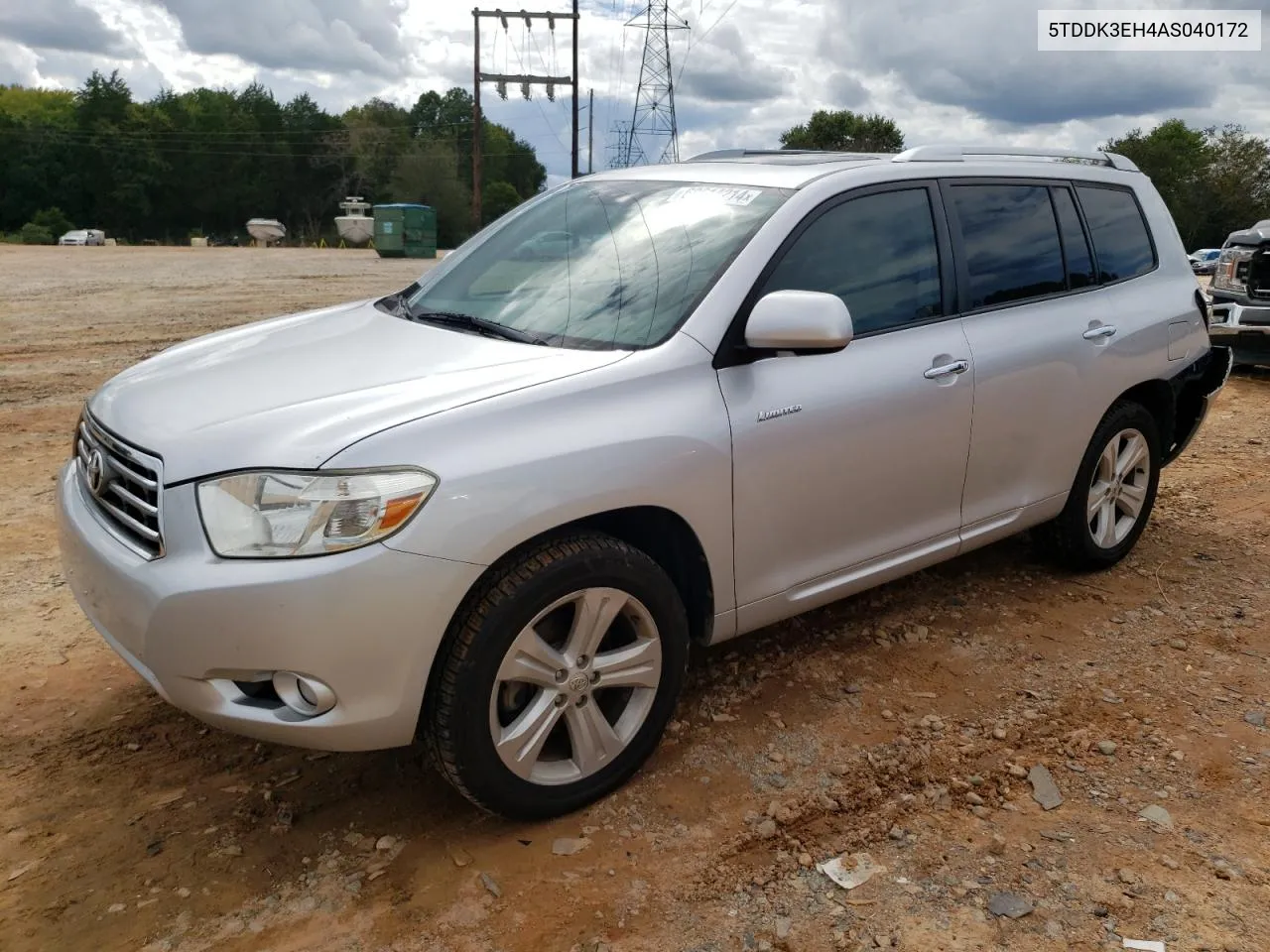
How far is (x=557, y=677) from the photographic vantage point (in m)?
2.73

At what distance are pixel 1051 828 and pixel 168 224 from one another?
286ft

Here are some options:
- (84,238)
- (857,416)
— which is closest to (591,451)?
(857,416)

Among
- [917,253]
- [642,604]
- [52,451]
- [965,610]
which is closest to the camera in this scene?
[642,604]

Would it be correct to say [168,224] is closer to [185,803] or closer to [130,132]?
[130,132]

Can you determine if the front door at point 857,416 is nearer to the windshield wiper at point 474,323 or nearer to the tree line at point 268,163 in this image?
the windshield wiper at point 474,323

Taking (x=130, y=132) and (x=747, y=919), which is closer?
(x=747, y=919)

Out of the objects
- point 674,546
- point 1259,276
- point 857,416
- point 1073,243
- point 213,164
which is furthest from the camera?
point 213,164

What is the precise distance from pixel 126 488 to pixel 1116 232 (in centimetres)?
419

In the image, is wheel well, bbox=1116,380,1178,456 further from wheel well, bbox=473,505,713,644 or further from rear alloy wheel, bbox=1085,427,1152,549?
wheel well, bbox=473,505,713,644

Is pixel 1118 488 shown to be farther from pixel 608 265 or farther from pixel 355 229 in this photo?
pixel 355 229

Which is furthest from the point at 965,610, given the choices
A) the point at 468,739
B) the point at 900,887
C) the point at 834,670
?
the point at 468,739

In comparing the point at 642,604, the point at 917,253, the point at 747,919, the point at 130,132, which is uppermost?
the point at 130,132

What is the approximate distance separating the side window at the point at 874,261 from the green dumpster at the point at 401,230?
102 feet

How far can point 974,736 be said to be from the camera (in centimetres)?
338
